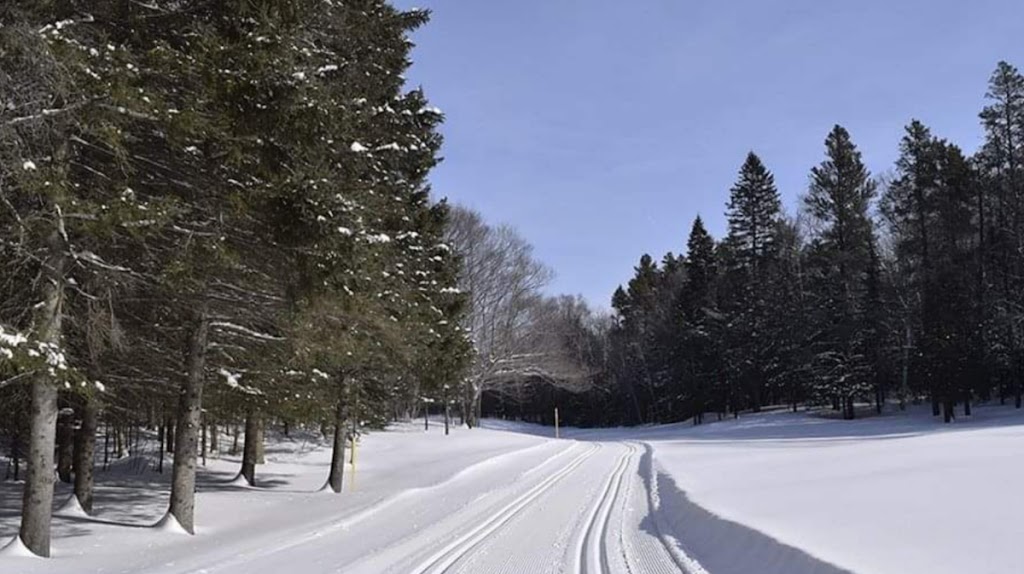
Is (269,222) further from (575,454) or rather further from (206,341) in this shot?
(575,454)

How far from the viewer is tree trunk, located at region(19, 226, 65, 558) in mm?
9086

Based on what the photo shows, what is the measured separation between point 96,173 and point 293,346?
3734 millimetres

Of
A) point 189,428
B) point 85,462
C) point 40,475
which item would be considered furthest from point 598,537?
point 85,462

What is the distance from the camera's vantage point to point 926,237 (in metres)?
44.4

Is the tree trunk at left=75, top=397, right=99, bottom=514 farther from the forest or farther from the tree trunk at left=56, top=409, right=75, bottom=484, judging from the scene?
the tree trunk at left=56, top=409, right=75, bottom=484

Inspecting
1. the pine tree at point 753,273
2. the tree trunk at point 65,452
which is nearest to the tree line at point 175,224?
the tree trunk at point 65,452

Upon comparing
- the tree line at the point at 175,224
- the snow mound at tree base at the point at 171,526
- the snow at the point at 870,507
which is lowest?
the snow mound at tree base at the point at 171,526

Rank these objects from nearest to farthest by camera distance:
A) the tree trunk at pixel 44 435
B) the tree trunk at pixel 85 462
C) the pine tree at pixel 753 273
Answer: the tree trunk at pixel 44 435, the tree trunk at pixel 85 462, the pine tree at pixel 753 273

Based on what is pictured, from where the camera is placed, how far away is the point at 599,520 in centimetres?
1134

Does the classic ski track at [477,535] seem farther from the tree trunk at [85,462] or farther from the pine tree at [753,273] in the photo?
the pine tree at [753,273]

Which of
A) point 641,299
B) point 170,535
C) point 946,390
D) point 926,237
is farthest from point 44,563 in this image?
point 641,299

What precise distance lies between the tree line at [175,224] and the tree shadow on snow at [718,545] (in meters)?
5.36

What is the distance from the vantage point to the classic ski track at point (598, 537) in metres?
7.85

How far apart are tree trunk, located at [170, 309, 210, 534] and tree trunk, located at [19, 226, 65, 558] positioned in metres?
2.29
